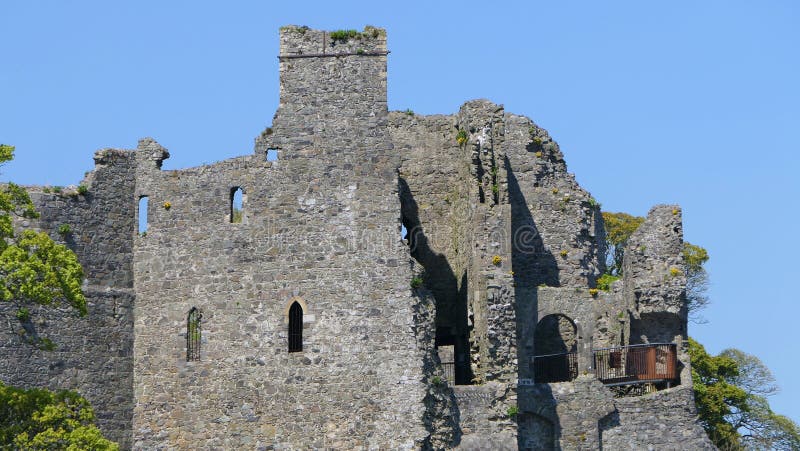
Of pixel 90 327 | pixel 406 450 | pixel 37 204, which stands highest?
pixel 37 204

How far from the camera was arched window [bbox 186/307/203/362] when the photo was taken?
169 ft

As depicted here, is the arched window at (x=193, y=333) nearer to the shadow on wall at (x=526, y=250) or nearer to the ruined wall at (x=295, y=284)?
the ruined wall at (x=295, y=284)

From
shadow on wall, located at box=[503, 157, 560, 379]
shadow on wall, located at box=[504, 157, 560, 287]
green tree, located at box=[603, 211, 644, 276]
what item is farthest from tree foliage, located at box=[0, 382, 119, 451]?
green tree, located at box=[603, 211, 644, 276]

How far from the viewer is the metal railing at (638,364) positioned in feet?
178

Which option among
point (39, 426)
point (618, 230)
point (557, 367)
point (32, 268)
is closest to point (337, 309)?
point (557, 367)

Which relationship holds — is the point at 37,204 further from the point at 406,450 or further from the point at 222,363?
the point at 406,450

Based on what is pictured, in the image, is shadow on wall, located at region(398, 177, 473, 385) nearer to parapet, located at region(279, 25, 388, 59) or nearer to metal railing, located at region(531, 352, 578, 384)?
metal railing, located at region(531, 352, 578, 384)

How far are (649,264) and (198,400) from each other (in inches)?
565

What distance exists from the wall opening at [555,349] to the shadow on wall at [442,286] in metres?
2.41

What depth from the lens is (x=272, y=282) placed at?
167 ft

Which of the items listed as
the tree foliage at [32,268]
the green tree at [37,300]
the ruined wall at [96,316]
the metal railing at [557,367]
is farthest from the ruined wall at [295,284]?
the tree foliage at [32,268]

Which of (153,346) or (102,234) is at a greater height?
(102,234)

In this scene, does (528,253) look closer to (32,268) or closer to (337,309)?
(337,309)

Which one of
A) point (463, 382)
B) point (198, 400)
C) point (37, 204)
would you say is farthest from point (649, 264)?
point (37, 204)
